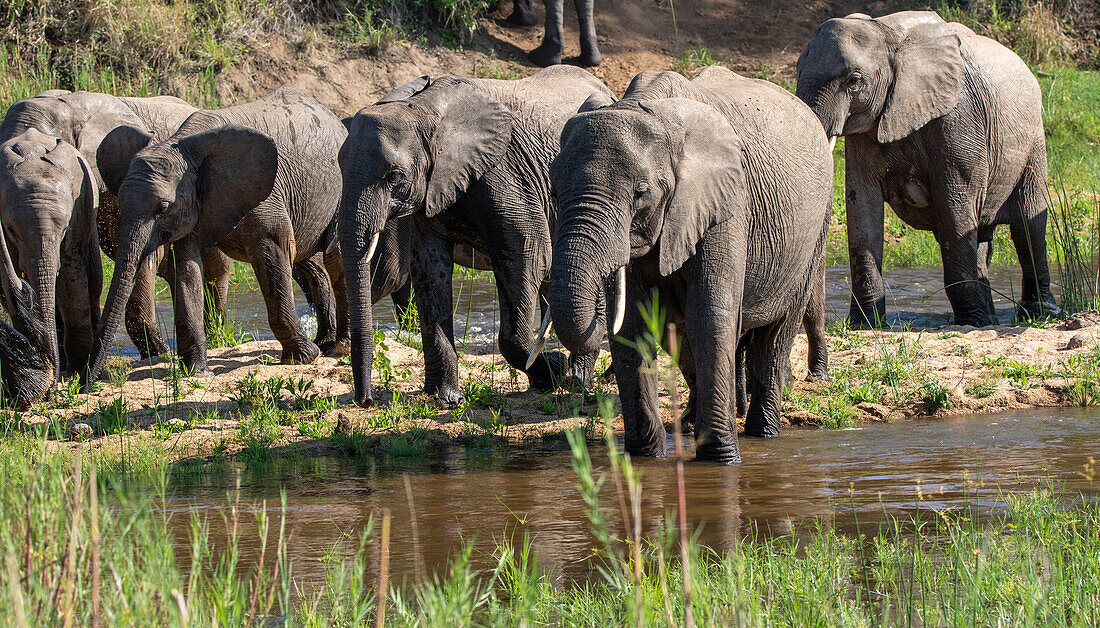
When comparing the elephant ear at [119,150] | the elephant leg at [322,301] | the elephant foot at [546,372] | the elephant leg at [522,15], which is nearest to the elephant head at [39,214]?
Result: the elephant ear at [119,150]

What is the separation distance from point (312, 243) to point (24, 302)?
243 cm

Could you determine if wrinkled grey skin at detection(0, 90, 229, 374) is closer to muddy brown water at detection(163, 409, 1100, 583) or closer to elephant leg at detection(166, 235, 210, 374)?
elephant leg at detection(166, 235, 210, 374)

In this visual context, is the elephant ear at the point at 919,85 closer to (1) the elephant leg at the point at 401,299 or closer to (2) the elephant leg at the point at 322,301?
(1) the elephant leg at the point at 401,299

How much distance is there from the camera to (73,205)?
817 centimetres

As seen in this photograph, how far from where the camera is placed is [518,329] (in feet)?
24.6

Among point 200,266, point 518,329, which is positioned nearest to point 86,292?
point 200,266

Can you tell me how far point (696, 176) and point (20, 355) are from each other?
14.2ft

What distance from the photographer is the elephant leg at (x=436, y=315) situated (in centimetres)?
758

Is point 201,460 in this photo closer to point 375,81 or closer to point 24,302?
point 24,302

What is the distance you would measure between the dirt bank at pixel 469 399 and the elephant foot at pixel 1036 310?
3.42ft

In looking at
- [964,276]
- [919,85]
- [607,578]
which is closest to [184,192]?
[919,85]

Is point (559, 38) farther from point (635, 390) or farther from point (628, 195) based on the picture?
point (628, 195)

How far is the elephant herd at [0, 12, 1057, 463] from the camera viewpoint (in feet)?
18.4

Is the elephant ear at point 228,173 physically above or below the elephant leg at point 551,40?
below
